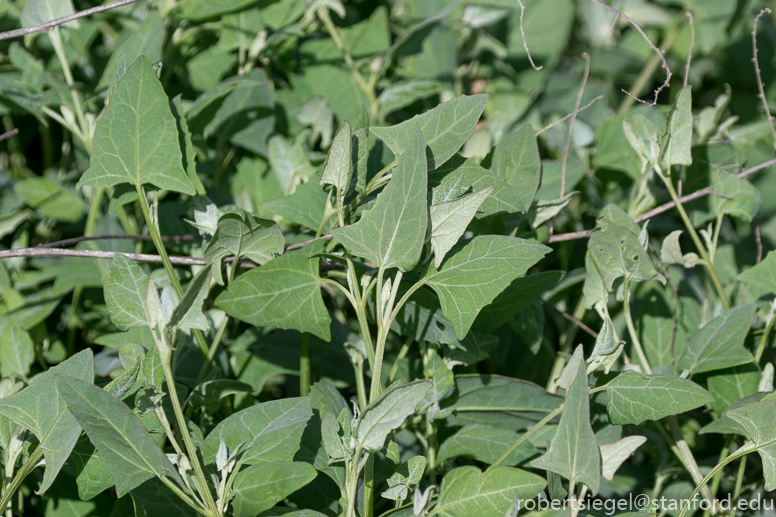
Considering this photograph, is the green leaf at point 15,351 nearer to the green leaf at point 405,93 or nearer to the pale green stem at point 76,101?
the pale green stem at point 76,101

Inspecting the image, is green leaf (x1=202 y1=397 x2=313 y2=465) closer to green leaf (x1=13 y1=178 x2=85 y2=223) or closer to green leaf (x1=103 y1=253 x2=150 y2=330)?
green leaf (x1=103 y1=253 x2=150 y2=330)

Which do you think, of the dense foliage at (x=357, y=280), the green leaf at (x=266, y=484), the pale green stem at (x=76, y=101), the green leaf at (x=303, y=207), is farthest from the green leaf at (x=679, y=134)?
the pale green stem at (x=76, y=101)

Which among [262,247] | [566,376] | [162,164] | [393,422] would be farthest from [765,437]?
[162,164]

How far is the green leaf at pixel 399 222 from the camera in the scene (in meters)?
0.39

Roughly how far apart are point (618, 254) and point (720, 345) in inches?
5.2

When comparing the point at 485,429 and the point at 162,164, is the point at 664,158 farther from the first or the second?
the point at 162,164

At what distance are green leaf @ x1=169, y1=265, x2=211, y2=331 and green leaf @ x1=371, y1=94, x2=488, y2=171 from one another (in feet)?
0.56

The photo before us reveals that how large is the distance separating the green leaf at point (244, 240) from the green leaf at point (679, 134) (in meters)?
0.36

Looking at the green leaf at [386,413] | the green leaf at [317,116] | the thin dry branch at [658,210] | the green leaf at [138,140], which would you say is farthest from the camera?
the green leaf at [317,116]

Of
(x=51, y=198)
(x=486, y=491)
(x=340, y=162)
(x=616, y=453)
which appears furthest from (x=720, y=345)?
(x=51, y=198)

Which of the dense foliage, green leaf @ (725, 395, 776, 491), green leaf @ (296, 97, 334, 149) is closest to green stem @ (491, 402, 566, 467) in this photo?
the dense foliage

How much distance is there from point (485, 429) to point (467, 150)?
12.0 inches

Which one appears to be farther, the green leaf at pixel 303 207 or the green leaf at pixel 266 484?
the green leaf at pixel 303 207

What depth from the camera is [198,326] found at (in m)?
0.42
